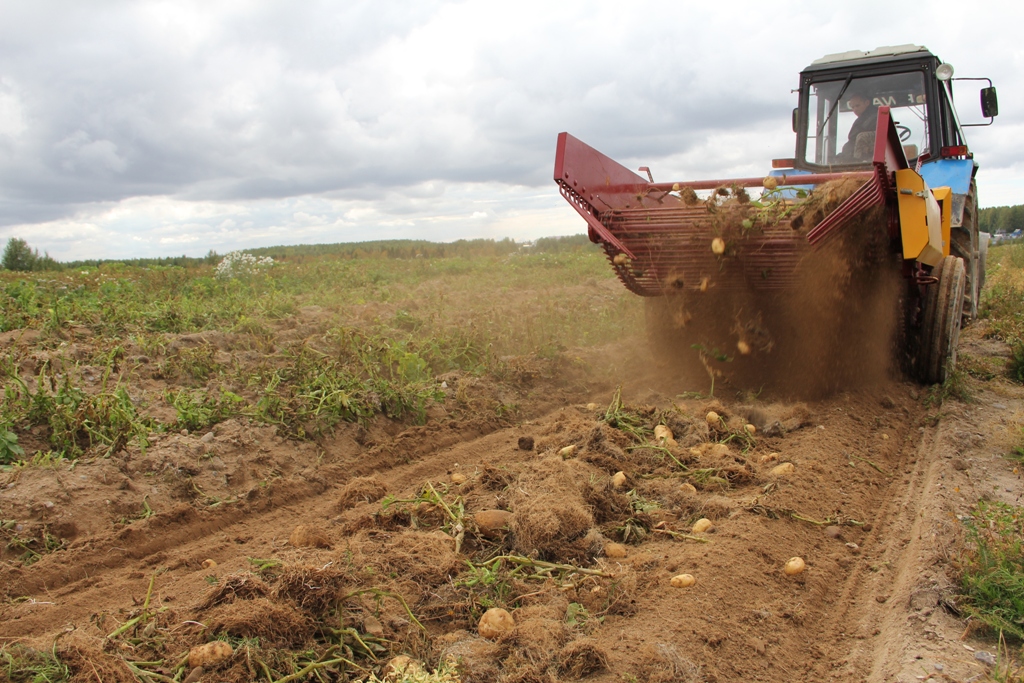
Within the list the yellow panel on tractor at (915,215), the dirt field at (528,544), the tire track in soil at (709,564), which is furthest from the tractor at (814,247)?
the tire track in soil at (709,564)

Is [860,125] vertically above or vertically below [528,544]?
above

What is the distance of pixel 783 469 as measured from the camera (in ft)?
13.7

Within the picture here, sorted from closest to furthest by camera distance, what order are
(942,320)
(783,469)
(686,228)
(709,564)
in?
(709,564)
(783,469)
(686,228)
(942,320)

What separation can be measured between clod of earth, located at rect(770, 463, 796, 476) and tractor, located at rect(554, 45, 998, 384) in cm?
164

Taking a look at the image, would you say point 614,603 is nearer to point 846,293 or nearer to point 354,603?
point 354,603

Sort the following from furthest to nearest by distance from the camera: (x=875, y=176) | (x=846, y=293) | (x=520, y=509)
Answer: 1. (x=846, y=293)
2. (x=875, y=176)
3. (x=520, y=509)

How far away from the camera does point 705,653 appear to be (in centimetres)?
256

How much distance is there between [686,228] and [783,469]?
7.04 ft

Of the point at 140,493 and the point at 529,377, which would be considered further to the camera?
the point at 529,377

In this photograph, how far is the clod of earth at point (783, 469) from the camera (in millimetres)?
4142

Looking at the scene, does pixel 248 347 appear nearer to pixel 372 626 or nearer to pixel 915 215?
pixel 372 626

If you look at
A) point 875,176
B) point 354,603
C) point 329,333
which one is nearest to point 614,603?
point 354,603

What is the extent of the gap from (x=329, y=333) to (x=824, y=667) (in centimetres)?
519

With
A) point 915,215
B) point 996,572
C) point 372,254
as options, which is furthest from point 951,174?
point 372,254
